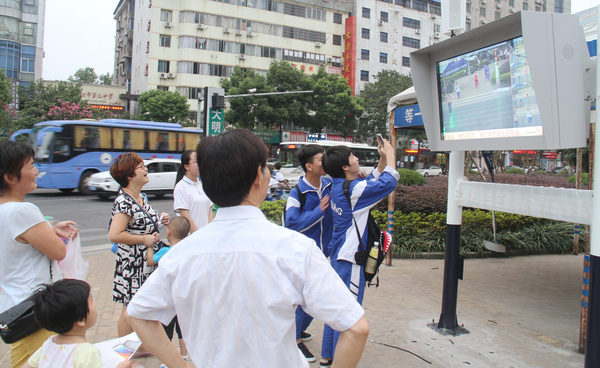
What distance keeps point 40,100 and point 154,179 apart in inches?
956

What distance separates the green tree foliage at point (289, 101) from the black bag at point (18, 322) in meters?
35.7

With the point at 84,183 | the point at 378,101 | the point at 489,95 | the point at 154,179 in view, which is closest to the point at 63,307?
the point at 489,95

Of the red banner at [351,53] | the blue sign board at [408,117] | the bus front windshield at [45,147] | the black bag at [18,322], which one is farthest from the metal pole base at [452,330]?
the red banner at [351,53]

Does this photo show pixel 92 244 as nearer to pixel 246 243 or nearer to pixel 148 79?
pixel 246 243

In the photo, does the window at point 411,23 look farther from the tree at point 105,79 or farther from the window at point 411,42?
the tree at point 105,79

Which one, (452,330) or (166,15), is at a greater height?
(166,15)

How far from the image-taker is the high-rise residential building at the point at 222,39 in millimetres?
43531

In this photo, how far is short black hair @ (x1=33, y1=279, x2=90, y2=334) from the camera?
2.08 meters

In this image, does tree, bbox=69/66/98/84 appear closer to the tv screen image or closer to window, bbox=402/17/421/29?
window, bbox=402/17/421/29

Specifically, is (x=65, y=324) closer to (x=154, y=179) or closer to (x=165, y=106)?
(x=154, y=179)

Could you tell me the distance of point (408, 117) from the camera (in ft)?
21.6

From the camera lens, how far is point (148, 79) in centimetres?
4369

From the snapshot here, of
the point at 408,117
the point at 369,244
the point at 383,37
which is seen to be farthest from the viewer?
the point at 383,37

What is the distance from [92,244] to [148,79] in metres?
37.3
